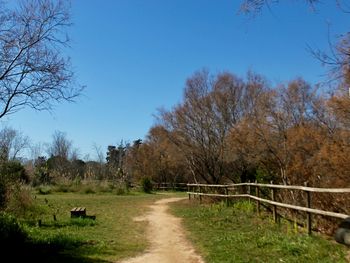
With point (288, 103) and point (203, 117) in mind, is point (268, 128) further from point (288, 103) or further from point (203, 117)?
point (203, 117)

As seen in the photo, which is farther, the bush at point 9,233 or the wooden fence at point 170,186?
the wooden fence at point 170,186

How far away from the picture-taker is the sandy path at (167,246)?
10.6 meters

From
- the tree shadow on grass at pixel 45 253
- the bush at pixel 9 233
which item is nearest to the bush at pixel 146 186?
the tree shadow on grass at pixel 45 253

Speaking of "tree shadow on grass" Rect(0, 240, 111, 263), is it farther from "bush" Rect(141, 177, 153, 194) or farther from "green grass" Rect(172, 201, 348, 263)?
"bush" Rect(141, 177, 153, 194)

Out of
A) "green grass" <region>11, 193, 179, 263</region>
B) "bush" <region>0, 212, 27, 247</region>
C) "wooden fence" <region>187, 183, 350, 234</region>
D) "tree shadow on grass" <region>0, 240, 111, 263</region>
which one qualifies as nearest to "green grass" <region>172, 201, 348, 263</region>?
"wooden fence" <region>187, 183, 350, 234</region>

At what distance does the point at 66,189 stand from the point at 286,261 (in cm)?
3997

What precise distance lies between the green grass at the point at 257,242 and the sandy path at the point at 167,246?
31cm

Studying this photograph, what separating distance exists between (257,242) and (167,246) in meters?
2.41

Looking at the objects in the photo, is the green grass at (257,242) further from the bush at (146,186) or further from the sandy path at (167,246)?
the bush at (146,186)

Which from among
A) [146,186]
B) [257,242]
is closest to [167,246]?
[257,242]

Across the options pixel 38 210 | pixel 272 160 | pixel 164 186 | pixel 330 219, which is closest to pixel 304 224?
pixel 330 219

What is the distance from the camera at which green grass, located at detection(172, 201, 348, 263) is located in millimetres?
9578

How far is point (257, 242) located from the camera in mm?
11773

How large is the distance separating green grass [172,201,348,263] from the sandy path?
31cm
